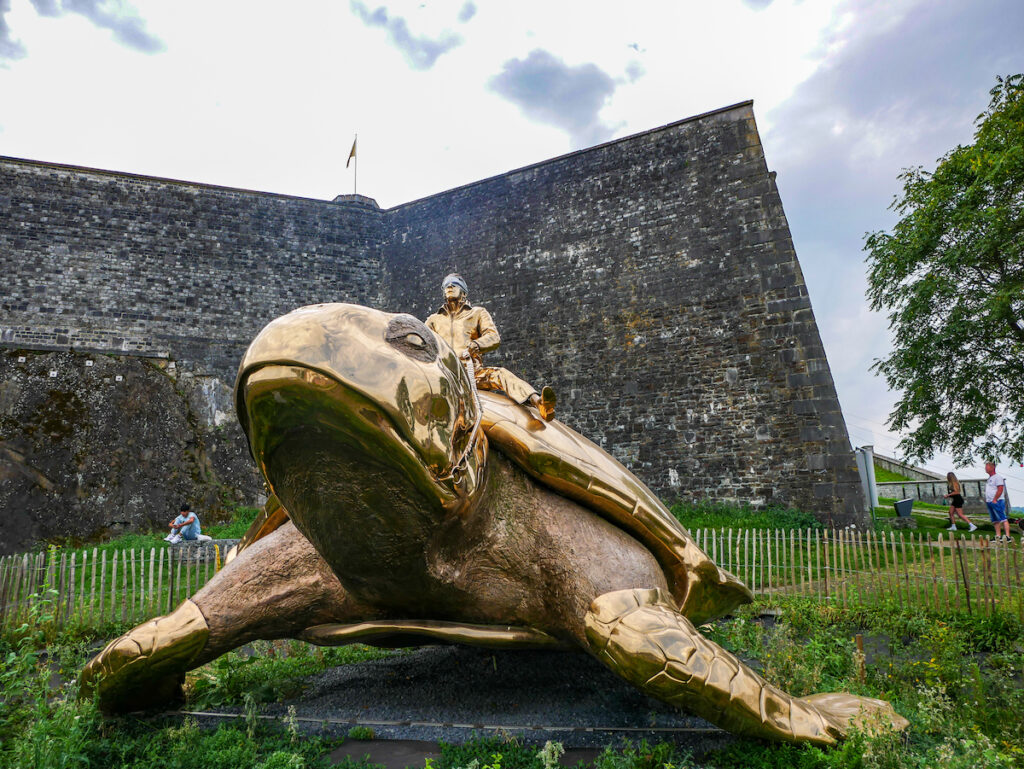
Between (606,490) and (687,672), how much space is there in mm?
865

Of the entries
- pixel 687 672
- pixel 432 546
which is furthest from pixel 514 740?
pixel 432 546

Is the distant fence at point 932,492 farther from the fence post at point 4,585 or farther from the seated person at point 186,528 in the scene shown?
the fence post at point 4,585

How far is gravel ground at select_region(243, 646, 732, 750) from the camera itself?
3148mm

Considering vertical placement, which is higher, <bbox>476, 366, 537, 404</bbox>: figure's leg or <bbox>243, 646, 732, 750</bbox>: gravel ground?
<bbox>476, 366, 537, 404</bbox>: figure's leg

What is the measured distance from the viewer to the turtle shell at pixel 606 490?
2.86 m

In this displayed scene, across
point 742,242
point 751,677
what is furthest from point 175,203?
point 751,677

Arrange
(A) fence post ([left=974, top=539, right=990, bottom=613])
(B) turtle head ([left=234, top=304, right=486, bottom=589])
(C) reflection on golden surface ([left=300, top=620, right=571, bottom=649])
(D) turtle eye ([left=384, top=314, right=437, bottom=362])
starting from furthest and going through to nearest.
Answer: (A) fence post ([left=974, top=539, right=990, bottom=613])
(C) reflection on golden surface ([left=300, top=620, right=571, bottom=649])
(D) turtle eye ([left=384, top=314, right=437, bottom=362])
(B) turtle head ([left=234, top=304, right=486, bottom=589])

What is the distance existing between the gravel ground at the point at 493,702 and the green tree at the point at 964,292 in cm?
1651

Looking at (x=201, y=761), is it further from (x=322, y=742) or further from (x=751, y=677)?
(x=751, y=677)

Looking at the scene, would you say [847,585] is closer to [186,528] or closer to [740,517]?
[740,517]

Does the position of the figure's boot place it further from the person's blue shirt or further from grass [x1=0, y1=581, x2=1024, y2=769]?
the person's blue shirt

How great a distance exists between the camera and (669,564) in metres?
3.23

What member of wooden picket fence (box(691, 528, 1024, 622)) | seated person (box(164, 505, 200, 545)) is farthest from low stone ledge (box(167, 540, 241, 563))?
wooden picket fence (box(691, 528, 1024, 622))

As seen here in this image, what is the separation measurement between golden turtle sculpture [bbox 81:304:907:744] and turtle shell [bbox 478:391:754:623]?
0.01 m
